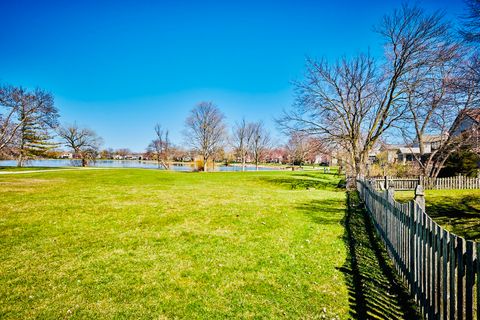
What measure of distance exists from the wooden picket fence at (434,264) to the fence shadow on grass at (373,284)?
196 mm

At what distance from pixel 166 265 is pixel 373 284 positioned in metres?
4.03

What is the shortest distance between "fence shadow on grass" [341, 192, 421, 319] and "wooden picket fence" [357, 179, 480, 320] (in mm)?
196

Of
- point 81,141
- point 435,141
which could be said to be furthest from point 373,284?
point 81,141

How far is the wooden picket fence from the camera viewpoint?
255cm

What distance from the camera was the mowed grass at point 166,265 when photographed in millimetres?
3912

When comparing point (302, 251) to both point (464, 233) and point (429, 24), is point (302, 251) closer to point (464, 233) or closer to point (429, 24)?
point (464, 233)

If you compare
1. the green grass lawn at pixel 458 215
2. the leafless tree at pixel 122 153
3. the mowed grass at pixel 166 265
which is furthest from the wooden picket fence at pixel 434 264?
the leafless tree at pixel 122 153

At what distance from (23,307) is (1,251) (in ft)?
10.2

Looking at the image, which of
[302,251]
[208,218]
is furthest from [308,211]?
[302,251]

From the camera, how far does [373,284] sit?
464 cm

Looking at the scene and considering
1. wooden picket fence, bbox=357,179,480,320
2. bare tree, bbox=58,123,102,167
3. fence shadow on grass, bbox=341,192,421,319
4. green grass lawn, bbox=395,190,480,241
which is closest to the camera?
wooden picket fence, bbox=357,179,480,320

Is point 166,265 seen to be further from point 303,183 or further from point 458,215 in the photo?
point 303,183

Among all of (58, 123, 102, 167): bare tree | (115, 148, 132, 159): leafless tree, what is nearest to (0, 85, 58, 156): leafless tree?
(58, 123, 102, 167): bare tree

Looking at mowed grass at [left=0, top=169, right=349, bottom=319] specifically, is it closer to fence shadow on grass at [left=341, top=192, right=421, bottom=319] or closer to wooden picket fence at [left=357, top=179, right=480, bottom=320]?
fence shadow on grass at [left=341, top=192, right=421, bottom=319]
